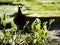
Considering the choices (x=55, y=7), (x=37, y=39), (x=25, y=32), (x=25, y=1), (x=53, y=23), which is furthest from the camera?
(x=25, y=1)

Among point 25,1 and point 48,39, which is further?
point 25,1

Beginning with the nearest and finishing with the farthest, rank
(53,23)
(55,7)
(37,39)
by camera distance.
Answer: (37,39), (53,23), (55,7)

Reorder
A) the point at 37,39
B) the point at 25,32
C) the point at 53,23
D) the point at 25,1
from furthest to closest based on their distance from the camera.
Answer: the point at 25,1 < the point at 53,23 < the point at 25,32 < the point at 37,39

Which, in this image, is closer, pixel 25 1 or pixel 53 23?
pixel 53 23

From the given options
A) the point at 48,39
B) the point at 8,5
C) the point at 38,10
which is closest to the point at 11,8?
the point at 8,5

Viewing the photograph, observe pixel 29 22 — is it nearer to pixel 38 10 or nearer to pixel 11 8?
pixel 38 10

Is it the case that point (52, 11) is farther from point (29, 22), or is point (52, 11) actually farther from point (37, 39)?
point (37, 39)

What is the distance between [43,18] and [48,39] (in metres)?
0.25

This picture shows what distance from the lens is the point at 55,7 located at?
2617 millimetres

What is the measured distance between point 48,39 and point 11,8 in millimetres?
734

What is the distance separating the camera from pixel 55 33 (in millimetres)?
2223

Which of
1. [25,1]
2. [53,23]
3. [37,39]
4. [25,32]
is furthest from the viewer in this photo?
[25,1]

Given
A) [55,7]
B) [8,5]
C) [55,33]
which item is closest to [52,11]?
Result: [55,7]

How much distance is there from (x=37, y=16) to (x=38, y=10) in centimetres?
24
